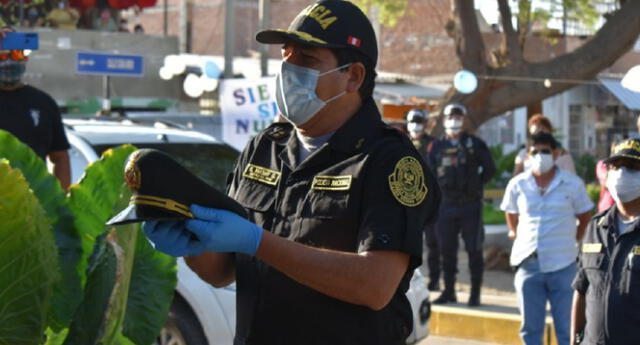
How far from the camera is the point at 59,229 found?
A: 13.1 ft

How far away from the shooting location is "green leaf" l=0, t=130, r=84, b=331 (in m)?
3.77

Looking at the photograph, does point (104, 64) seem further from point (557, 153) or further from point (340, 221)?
Result: point (340, 221)

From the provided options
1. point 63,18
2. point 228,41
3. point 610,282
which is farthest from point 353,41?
point 63,18

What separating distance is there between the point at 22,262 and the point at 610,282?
287 cm

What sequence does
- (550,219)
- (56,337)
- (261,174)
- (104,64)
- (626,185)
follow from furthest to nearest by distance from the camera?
(104,64), (550,219), (626,185), (56,337), (261,174)

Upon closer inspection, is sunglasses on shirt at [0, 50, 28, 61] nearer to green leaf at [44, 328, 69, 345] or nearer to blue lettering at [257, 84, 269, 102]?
green leaf at [44, 328, 69, 345]

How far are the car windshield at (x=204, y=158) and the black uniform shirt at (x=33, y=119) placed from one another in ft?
3.01

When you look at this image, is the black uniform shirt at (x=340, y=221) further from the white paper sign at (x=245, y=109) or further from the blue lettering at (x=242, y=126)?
the blue lettering at (x=242, y=126)

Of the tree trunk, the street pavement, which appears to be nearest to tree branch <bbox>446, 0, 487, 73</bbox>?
the tree trunk

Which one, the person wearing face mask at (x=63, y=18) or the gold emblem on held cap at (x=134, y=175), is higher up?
the person wearing face mask at (x=63, y=18)

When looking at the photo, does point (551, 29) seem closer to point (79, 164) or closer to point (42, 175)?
point (79, 164)

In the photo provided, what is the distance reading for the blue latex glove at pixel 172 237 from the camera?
2.57 m

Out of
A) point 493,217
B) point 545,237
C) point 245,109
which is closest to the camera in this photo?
point 545,237

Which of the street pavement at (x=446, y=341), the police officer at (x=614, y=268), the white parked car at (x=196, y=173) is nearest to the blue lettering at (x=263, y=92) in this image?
the street pavement at (x=446, y=341)
